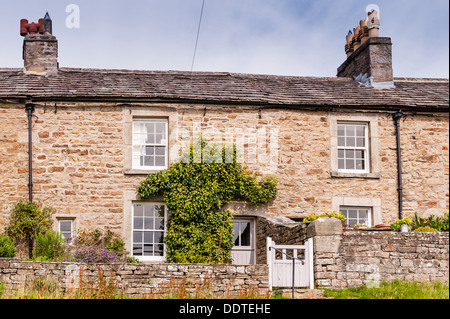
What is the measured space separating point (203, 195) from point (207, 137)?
164cm

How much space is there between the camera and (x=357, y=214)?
17109 millimetres

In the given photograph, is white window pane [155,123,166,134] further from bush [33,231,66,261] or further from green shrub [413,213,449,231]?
green shrub [413,213,449,231]

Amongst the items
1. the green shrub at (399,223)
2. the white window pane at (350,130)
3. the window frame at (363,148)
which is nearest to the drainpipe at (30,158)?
the window frame at (363,148)

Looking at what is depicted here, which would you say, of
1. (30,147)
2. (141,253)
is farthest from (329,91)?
(30,147)

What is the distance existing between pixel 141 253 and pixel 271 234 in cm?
335

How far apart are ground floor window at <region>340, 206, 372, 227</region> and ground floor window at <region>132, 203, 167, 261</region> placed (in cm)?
473

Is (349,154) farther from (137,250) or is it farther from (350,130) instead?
(137,250)

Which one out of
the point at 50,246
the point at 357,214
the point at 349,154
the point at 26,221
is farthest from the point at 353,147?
the point at 26,221

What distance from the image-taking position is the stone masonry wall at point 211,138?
16234mm

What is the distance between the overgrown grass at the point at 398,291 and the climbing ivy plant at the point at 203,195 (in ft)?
14.8

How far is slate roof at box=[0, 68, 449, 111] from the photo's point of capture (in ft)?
55.5

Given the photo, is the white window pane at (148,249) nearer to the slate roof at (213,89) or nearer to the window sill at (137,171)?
the window sill at (137,171)

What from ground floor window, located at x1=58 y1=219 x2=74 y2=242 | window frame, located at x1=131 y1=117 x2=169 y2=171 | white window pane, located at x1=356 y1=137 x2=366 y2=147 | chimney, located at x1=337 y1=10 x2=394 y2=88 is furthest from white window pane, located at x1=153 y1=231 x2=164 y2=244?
chimney, located at x1=337 y1=10 x2=394 y2=88
